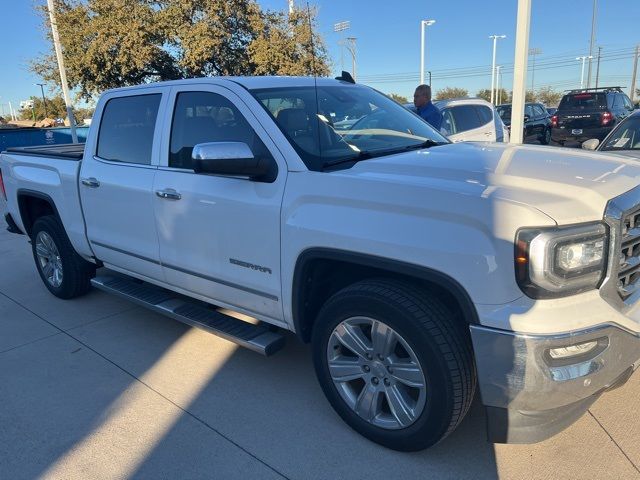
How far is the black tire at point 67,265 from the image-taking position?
199 inches

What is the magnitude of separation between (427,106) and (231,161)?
499cm

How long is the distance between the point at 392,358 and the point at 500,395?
56 cm

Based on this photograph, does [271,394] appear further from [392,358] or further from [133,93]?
[133,93]

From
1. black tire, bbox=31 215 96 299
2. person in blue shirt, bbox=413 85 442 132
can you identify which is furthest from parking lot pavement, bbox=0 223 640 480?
person in blue shirt, bbox=413 85 442 132

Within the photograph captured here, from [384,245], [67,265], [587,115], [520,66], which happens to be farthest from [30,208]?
[587,115]

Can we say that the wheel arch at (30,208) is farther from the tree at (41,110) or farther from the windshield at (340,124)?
the tree at (41,110)

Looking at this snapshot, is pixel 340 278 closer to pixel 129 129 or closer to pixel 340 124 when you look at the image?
pixel 340 124

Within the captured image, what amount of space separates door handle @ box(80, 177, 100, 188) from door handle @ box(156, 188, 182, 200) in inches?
36.0

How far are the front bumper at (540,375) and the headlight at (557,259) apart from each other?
0.19 meters

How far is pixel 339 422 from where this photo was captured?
10.1 feet

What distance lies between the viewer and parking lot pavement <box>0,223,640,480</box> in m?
2.69

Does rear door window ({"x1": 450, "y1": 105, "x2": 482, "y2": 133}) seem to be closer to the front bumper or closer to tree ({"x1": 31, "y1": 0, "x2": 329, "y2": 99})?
the front bumper

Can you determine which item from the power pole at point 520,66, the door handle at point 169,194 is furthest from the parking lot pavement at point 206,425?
the power pole at point 520,66

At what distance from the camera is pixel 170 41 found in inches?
867
